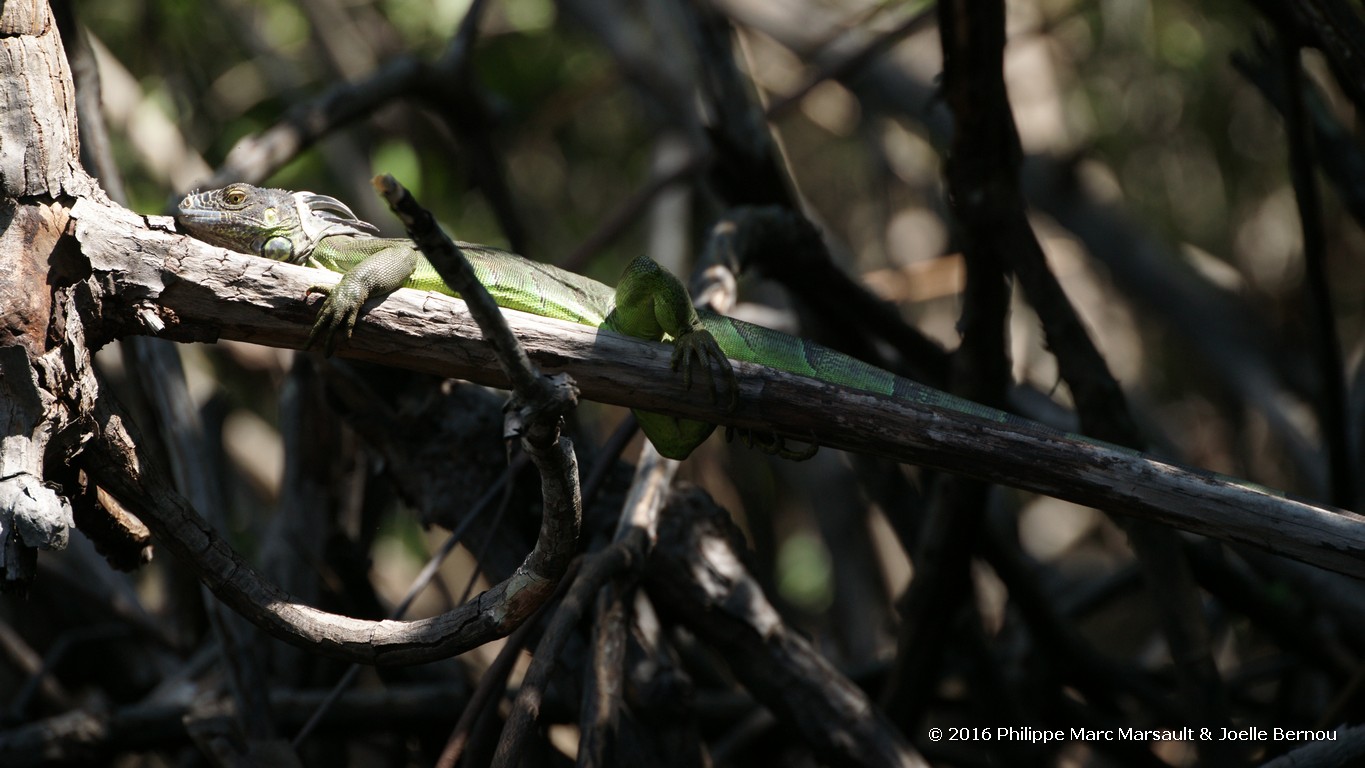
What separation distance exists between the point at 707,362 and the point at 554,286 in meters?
1.46

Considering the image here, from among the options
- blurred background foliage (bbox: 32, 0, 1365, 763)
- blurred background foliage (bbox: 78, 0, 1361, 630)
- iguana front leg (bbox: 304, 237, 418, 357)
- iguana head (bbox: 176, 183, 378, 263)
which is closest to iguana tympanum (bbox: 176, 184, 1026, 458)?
iguana head (bbox: 176, 183, 378, 263)

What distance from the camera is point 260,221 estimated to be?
13.4 feet

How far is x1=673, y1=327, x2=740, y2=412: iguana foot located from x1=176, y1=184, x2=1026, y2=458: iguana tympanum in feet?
0.10

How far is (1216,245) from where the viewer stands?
10727mm

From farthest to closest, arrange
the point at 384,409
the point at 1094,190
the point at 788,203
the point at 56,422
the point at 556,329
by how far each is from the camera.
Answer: the point at 1094,190
the point at 788,203
the point at 384,409
the point at 556,329
the point at 56,422

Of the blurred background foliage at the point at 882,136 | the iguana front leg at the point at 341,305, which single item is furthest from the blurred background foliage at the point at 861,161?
the iguana front leg at the point at 341,305

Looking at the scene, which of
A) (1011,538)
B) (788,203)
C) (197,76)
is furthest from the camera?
(197,76)

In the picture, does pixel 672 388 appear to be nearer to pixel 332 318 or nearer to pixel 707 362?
pixel 707 362

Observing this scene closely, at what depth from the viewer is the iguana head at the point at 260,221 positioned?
3.96m

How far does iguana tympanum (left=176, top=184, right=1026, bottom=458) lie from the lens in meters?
3.84

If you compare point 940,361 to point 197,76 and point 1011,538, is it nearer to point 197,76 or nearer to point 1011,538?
point 1011,538

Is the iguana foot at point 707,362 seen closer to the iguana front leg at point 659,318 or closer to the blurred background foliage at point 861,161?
the iguana front leg at point 659,318

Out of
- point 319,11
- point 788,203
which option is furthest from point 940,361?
point 319,11

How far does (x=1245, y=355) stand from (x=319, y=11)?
8.14 meters
